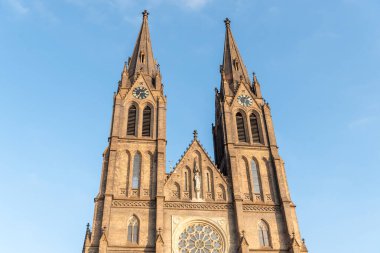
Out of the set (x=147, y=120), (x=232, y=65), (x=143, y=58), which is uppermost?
(x=143, y=58)

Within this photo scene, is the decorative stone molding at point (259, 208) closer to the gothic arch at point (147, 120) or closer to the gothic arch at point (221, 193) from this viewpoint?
the gothic arch at point (221, 193)

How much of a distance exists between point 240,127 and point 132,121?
33.3ft

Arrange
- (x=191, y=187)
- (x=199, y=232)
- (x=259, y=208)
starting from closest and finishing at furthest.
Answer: (x=199, y=232)
(x=259, y=208)
(x=191, y=187)

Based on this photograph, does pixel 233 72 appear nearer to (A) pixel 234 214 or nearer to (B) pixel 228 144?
(B) pixel 228 144

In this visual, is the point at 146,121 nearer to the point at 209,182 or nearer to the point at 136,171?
the point at 136,171

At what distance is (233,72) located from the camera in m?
46.5

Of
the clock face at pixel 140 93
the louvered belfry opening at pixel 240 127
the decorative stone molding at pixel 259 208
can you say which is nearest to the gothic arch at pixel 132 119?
the clock face at pixel 140 93

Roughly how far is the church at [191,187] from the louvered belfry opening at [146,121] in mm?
90

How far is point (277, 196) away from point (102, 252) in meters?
14.8

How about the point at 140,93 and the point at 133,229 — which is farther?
the point at 140,93

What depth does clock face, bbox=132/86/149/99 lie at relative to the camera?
4116cm

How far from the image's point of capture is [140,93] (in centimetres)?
4144

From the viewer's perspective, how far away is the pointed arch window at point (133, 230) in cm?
3133

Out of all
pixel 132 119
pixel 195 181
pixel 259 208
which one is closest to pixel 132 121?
pixel 132 119
